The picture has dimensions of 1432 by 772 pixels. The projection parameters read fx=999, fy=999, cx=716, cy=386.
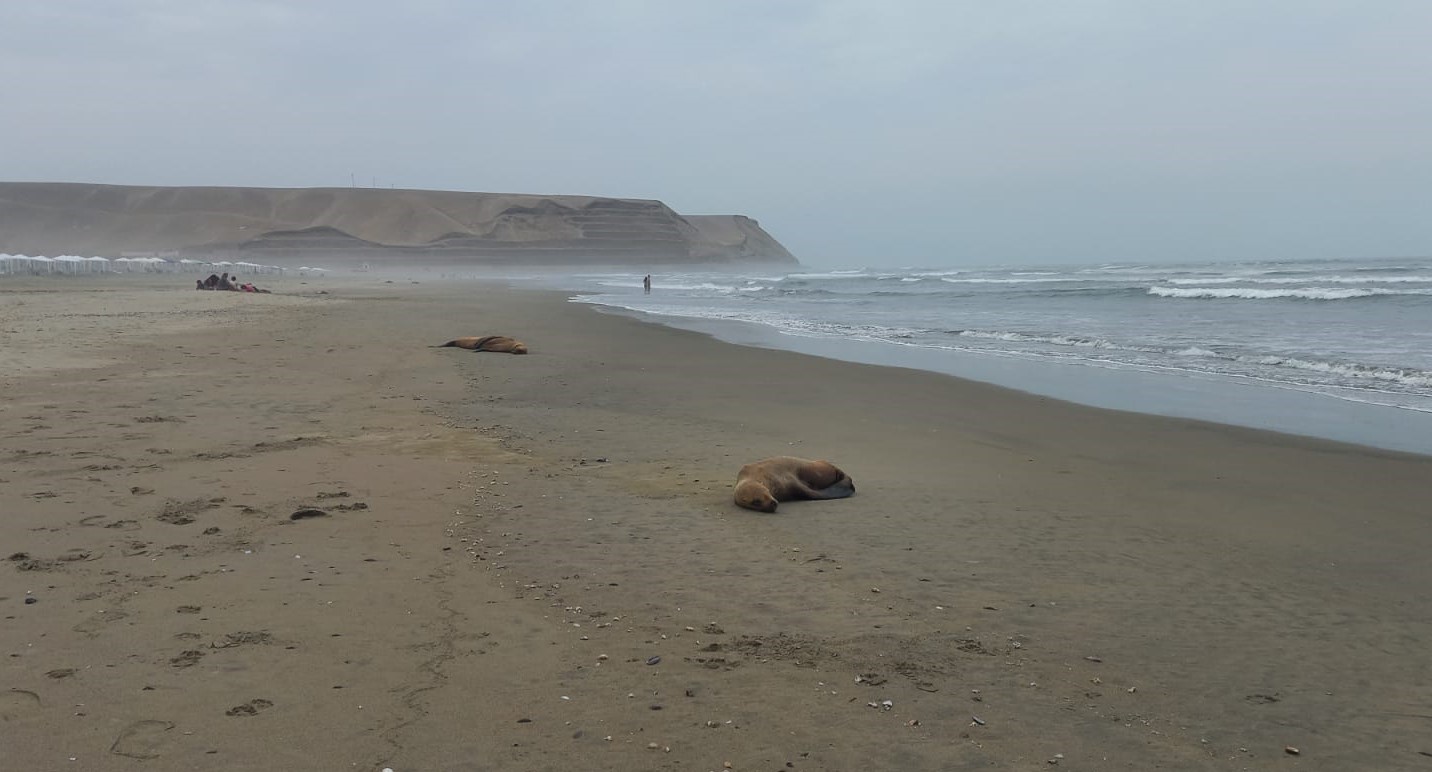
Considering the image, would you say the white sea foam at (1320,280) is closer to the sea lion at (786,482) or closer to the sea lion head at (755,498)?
the sea lion at (786,482)

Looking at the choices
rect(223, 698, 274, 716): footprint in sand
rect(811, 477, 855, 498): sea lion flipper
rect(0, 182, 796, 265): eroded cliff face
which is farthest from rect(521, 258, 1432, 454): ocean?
rect(0, 182, 796, 265): eroded cliff face

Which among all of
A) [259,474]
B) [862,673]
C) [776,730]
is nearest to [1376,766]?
[862,673]

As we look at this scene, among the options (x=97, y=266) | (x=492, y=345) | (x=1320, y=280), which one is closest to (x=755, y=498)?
(x=492, y=345)

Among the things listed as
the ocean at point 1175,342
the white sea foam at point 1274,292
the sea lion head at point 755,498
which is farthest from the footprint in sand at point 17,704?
the white sea foam at point 1274,292

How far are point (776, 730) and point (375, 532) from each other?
3.03 metres

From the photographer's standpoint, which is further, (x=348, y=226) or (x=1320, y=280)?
(x=348, y=226)

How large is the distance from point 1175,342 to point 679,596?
55.7 ft

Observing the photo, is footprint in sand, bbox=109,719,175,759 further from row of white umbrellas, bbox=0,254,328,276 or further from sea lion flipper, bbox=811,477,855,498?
row of white umbrellas, bbox=0,254,328,276

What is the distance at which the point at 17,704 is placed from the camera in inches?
129

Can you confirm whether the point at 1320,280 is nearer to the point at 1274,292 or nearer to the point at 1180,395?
the point at 1274,292

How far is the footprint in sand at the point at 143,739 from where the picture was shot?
3.01 meters

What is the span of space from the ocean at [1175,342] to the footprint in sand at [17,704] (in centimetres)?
1026

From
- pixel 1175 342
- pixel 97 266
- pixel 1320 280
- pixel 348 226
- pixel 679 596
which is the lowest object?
pixel 679 596

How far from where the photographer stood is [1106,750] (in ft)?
10.8
